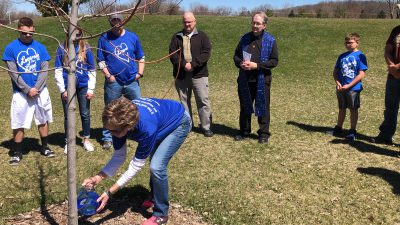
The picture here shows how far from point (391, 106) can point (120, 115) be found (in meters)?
4.84

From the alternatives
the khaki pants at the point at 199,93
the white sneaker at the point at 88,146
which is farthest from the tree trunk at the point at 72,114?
the khaki pants at the point at 199,93

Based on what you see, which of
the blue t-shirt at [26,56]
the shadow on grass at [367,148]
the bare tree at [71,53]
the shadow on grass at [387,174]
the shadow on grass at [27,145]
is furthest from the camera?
the shadow on grass at [27,145]

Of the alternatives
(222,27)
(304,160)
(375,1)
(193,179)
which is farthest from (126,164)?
(375,1)

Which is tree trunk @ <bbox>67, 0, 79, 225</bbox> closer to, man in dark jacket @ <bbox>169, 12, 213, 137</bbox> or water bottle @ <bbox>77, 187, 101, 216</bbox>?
water bottle @ <bbox>77, 187, 101, 216</bbox>

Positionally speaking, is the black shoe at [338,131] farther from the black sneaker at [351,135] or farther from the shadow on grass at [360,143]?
the black sneaker at [351,135]

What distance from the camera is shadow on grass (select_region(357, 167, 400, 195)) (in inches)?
193

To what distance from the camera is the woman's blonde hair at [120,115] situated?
10.2 ft

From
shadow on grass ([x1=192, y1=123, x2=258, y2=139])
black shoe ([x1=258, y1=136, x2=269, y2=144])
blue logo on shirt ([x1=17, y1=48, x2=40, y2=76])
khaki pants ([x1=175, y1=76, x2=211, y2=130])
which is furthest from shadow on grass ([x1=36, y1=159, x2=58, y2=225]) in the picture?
black shoe ([x1=258, y1=136, x2=269, y2=144])

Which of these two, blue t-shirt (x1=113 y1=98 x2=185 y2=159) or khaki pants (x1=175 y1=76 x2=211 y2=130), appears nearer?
blue t-shirt (x1=113 y1=98 x2=185 y2=159)

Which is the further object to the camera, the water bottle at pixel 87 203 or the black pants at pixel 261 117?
the black pants at pixel 261 117

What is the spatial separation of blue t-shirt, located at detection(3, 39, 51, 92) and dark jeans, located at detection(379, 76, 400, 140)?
5167 mm

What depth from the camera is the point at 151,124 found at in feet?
11.2

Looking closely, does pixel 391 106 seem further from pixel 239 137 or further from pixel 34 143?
pixel 34 143

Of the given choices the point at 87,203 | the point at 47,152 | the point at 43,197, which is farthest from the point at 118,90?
the point at 87,203
